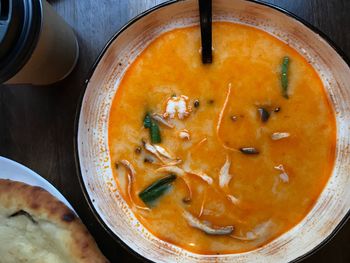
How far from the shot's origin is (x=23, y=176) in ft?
5.47

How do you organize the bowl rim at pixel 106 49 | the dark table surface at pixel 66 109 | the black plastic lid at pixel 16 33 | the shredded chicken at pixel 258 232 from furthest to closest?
the dark table surface at pixel 66 109
the shredded chicken at pixel 258 232
the bowl rim at pixel 106 49
the black plastic lid at pixel 16 33

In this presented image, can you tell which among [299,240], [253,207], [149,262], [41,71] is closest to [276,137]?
[253,207]

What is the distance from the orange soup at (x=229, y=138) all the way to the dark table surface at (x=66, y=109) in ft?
0.82

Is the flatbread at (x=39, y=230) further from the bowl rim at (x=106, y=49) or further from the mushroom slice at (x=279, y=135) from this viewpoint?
the mushroom slice at (x=279, y=135)

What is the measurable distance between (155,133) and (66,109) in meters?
0.40

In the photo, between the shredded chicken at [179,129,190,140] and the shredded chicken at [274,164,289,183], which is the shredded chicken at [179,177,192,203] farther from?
the shredded chicken at [274,164,289,183]

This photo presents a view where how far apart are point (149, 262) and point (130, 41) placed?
2.40 feet

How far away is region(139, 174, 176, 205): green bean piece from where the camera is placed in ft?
5.19

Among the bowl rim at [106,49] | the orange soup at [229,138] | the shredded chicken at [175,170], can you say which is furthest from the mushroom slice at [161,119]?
the bowl rim at [106,49]

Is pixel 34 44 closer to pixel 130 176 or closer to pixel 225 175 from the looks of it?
pixel 130 176

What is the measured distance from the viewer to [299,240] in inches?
61.9

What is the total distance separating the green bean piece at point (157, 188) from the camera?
158cm

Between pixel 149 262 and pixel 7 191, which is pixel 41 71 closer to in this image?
pixel 7 191

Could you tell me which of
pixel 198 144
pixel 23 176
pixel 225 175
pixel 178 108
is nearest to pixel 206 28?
pixel 178 108
